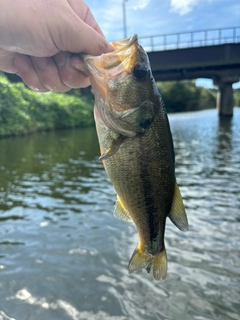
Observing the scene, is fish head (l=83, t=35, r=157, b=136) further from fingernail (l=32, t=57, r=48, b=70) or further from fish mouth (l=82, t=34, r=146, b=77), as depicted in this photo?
fingernail (l=32, t=57, r=48, b=70)

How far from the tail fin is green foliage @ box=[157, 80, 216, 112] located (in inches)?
3200

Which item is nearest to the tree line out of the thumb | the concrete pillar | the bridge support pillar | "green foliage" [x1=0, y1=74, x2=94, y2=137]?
"green foliage" [x1=0, y1=74, x2=94, y2=137]

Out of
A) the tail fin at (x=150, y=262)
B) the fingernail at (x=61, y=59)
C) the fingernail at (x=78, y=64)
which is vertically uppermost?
the fingernail at (x=61, y=59)

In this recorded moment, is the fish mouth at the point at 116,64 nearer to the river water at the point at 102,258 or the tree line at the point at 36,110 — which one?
the river water at the point at 102,258

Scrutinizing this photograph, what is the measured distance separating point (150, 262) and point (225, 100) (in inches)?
2065

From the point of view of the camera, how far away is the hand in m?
2.46

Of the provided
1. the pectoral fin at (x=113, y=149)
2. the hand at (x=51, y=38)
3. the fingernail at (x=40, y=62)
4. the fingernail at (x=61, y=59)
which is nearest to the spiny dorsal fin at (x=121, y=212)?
the pectoral fin at (x=113, y=149)

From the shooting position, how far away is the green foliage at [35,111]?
3208 cm

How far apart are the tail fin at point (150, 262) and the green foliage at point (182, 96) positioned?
81288mm

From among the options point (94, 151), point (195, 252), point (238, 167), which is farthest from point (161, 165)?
point (94, 151)

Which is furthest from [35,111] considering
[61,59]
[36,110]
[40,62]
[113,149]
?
[113,149]

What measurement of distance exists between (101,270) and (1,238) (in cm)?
269

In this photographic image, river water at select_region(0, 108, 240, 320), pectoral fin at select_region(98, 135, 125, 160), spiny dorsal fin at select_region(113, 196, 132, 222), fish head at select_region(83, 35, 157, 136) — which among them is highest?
fish head at select_region(83, 35, 157, 136)

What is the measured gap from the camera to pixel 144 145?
2430mm
